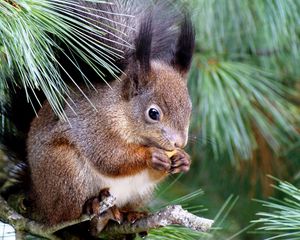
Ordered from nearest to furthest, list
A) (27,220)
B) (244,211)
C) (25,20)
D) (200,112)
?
1. (25,20)
2. (27,220)
3. (200,112)
4. (244,211)

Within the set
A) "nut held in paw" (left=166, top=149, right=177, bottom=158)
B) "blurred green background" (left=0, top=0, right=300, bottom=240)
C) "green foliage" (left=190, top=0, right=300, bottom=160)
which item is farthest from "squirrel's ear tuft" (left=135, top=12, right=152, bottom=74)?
"green foliage" (left=190, top=0, right=300, bottom=160)

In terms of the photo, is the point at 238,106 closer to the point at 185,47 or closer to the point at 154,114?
the point at 185,47

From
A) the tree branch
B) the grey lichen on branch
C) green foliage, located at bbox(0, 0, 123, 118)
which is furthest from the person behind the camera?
the grey lichen on branch

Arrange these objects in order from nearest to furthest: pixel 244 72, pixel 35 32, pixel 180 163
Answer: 1. pixel 35 32
2. pixel 180 163
3. pixel 244 72

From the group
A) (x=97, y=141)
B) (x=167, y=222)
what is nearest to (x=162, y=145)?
(x=97, y=141)

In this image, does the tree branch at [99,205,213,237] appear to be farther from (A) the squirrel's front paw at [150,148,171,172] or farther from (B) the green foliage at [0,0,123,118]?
(B) the green foliage at [0,0,123,118]

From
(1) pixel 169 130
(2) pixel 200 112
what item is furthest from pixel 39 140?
(2) pixel 200 112

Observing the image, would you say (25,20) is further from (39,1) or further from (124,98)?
(124,98)
